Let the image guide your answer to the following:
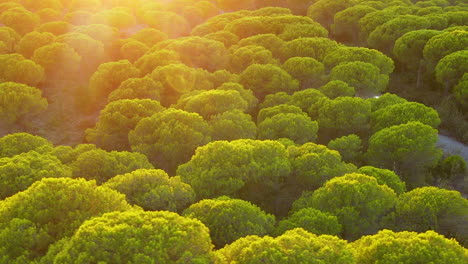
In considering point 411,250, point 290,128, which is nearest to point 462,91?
point 290,128

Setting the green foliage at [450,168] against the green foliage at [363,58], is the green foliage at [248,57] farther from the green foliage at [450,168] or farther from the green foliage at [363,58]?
the green foliage at [450,168]

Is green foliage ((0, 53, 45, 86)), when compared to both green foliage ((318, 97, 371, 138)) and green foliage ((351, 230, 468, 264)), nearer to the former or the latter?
green foliage ((318, 97, 371, 138))

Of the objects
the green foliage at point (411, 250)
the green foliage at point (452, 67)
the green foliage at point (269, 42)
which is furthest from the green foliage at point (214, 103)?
the green foliage at point (452, 67)

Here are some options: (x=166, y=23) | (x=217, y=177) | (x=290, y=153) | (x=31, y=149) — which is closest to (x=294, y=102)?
(x=290, y=153)

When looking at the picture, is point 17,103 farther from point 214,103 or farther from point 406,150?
point 406,150

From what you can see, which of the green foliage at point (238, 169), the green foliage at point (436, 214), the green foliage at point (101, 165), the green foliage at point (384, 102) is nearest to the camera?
the green foliage at point (436, 214)
